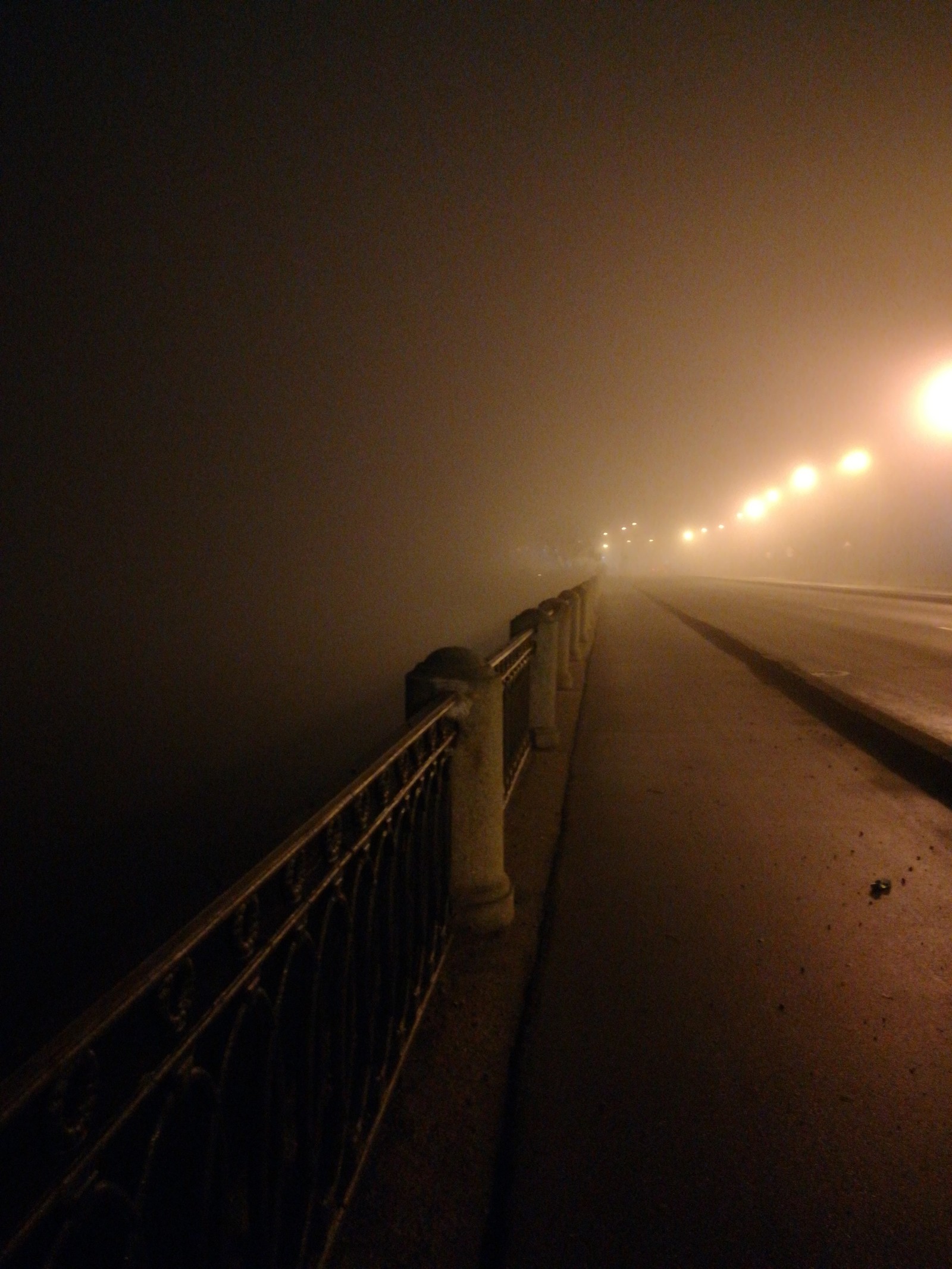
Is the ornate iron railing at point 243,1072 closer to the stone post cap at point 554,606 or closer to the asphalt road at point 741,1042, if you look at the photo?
the asphalt road at point 741,1042

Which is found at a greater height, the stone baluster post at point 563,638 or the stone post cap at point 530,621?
the stone post cap at point 530,621

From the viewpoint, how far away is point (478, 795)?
351cm

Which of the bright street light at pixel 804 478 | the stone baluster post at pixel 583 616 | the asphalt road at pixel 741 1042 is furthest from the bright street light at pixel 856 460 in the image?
the asphalt road at pixel 741 1042

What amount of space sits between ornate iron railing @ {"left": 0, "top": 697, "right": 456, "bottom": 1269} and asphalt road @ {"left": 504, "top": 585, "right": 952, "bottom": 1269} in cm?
64

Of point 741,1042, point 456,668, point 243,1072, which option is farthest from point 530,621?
point 243,1072

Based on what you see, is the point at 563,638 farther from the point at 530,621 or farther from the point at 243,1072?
the point at 243,1072

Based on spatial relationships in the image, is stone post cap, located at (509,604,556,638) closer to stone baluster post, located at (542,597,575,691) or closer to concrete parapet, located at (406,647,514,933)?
stone baluster post, located at (542,597,575,691)

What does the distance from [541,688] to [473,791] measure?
3.88 meters

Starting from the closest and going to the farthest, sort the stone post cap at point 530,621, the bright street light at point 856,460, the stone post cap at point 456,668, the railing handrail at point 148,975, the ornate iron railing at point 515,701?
1. the railing handrail at point 148,975
2. the stone post cap at point 456,668
3. the ornate iron railing at point 515,701
4. the stone post cap at point 530,621
5. the bright street light at point 856,460

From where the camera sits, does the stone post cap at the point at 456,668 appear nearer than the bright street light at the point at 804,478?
Yes

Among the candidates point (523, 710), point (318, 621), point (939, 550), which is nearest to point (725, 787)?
point (523, 710)

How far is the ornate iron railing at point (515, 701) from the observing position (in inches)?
198

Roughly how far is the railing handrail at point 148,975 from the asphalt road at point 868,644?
21.4 ft

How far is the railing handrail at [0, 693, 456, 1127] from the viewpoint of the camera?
90 centimetres
